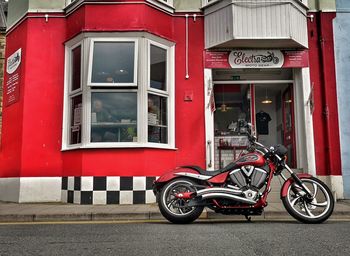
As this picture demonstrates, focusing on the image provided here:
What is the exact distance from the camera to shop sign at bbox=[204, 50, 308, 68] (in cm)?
1005

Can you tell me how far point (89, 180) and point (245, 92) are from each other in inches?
194

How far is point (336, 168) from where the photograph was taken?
9703mm

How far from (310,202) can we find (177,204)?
7.09ft

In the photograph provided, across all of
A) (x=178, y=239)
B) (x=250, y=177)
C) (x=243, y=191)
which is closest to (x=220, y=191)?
(x=243, y=191)

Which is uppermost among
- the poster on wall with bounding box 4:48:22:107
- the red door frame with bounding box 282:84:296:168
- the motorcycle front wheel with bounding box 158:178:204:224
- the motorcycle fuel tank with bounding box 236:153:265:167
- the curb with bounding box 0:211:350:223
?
the poster on wall with bounding box 4:48:22:107

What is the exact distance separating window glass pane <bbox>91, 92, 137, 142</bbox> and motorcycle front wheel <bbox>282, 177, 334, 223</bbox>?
4.17 m

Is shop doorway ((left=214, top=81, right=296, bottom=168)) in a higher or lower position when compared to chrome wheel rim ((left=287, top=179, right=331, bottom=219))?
higher

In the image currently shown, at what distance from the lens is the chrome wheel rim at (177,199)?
20.5ft

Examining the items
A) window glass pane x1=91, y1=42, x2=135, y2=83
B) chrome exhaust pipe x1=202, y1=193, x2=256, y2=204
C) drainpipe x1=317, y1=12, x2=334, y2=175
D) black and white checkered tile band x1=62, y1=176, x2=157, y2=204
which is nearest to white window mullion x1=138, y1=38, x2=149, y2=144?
window glass pane x1=91, y1=42, x2=135, y2=83

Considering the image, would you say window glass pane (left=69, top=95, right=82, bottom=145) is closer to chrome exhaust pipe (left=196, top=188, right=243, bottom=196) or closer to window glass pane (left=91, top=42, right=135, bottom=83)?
window glass pane (left=91, top=42, right=135, bottom=83)

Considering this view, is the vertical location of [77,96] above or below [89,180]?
above

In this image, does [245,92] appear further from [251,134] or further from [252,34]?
[251,134]

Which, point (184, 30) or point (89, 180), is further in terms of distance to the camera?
point (184, 30)

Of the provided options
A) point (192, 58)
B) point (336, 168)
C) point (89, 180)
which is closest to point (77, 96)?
point (89, 180)
